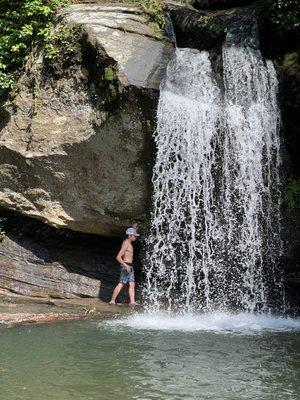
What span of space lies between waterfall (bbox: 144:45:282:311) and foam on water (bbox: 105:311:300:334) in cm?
75

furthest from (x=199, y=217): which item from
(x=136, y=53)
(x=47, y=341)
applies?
(x=47, y=341)

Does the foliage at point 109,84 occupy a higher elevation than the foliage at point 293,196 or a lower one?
higher

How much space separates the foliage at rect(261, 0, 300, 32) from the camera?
1106 centimetres

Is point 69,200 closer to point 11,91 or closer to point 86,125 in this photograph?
point 86,125

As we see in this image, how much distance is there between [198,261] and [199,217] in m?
0.97

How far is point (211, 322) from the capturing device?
920cm

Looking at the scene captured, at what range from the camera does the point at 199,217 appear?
10.6 meters

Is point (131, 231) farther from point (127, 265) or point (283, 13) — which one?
point (283, 13)

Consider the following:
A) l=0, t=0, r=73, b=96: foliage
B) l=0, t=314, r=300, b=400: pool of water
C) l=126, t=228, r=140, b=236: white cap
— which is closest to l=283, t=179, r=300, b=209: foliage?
l=0, t=314, r=300, b=400: pool of water

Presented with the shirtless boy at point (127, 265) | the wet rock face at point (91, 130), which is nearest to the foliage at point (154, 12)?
the wet rock face at point (91, 130)

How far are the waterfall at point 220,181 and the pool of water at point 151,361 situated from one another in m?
1.69

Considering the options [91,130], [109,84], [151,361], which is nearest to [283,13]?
[109,84]

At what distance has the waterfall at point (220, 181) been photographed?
33.7 feet

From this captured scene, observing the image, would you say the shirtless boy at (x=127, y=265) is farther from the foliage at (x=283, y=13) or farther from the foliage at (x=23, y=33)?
the foliage at (x=283, y=13)
